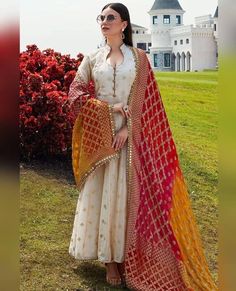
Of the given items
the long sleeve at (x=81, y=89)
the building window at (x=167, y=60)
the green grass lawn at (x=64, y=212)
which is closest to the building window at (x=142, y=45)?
the building window at (x=167, y=60)

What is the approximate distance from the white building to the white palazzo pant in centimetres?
3487

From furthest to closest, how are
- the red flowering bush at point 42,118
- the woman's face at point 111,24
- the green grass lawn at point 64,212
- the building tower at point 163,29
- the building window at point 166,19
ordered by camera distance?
the building window at point 166,19 → the building tower at point 163,29 → the red flowering bush at point 42,118 → the green grass lawn at point 64,212 → the woman's face at point 111,24

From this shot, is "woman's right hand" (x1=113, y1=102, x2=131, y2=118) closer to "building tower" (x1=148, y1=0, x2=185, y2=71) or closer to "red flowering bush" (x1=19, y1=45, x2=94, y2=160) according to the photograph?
"red flowering bush" (x1=19, y1=45, x2=94, y2=160)

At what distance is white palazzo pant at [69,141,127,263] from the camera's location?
3.05 meters

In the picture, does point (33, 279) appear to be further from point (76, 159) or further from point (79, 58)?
point (79, 58)

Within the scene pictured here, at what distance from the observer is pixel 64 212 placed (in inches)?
180

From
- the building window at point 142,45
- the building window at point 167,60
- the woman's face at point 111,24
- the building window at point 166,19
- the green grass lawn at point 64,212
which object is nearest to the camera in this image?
the woman's face at point 111,24

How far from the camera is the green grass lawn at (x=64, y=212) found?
3.33m

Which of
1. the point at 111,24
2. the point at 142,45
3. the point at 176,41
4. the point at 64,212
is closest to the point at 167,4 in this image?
the point at 176,41

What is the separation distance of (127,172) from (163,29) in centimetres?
4156

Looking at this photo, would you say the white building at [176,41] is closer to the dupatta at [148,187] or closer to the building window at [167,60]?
the building window at [167,60]

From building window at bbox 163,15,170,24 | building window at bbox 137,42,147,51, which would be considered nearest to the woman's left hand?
building window at bbox 137,42,147,51

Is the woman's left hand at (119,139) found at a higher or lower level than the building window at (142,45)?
lower
